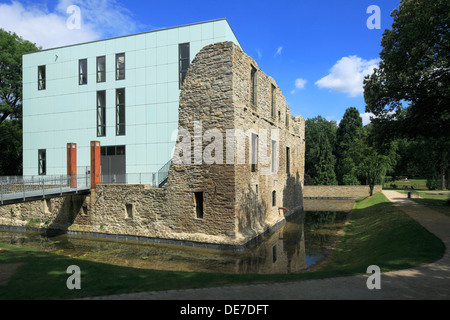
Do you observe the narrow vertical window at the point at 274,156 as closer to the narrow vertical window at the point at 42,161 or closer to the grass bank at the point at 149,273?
the grass bank at the point at 149,273

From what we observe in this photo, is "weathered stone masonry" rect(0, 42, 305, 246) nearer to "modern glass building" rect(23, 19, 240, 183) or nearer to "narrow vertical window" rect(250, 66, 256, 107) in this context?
"narrow vertical window" rect(250, 66, 256, 107)

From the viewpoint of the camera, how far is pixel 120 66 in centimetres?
2148

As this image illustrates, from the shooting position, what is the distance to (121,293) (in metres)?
5.62

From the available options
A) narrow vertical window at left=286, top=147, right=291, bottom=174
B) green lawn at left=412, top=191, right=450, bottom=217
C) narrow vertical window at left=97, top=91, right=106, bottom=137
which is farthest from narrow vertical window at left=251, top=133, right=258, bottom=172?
narrow vertical window at left=97, top=91, right=106, bottom=137

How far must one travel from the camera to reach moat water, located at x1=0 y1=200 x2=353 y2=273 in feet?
35.0

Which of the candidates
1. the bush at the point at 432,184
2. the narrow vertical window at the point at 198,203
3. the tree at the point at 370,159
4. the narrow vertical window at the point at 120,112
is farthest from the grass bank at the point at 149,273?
the bush at the point at 432,184

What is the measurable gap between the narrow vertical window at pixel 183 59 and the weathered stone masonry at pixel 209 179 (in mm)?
6001

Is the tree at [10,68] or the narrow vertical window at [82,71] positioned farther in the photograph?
the tree at [10,68]

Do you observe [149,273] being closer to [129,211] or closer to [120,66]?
[129,211]

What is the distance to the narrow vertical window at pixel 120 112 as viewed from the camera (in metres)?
21.2

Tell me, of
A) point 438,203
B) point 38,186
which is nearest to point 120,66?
point 38,186

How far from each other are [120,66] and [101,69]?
165 centimetres
